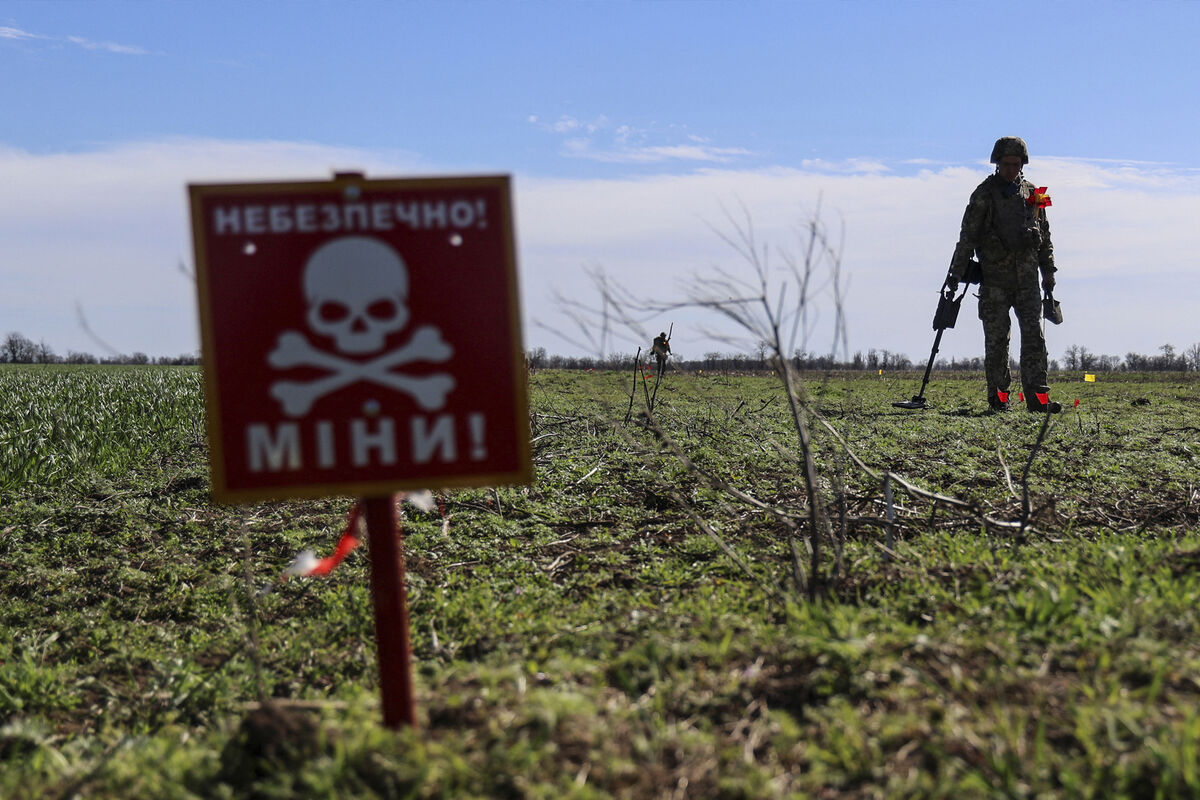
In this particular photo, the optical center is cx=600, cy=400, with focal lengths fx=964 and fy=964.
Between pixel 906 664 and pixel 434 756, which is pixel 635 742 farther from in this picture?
pixel 906 664

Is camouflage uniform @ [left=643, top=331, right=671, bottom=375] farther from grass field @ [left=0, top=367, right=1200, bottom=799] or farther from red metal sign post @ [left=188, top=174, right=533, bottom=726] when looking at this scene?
red metal sign post @ [left=188, top=174, right=533, bottom=726]

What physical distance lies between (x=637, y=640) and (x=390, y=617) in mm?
960

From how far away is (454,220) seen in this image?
2.17 m

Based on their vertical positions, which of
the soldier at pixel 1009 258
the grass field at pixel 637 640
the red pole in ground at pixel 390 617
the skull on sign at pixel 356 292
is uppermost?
the soldier at pixel 1009 258

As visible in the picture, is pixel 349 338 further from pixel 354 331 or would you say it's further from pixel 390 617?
pixel 390 617

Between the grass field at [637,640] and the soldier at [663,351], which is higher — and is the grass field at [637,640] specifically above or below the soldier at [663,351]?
below

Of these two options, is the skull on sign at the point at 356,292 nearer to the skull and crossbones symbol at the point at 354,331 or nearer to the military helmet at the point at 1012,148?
the skull and crossbones symbol at the point at 354,331

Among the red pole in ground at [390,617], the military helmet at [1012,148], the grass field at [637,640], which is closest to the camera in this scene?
the grass field at [637,640]

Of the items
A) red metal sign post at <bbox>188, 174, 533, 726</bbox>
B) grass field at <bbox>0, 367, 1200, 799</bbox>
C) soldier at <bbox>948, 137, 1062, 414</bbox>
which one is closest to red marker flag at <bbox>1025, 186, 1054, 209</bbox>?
soldier at <bbox>948, 137, 1062, 414</bbox>

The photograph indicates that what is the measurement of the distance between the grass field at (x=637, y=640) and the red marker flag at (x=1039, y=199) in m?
3.64

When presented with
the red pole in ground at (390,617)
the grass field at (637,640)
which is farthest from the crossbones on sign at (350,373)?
the grass field at (637,640)

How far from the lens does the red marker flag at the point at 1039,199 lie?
10.1 meters

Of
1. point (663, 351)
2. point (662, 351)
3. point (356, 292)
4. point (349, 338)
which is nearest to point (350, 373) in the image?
point (349, 338)

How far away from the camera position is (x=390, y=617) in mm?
2242
